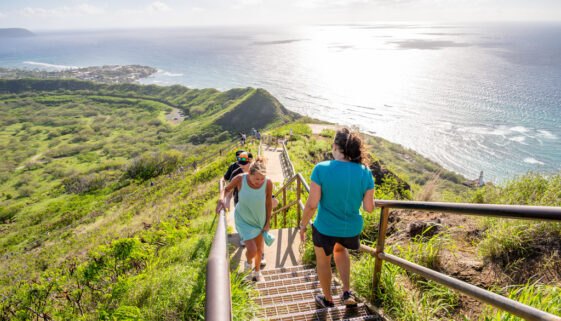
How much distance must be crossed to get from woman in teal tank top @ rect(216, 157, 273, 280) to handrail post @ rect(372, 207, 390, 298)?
4.78 ft

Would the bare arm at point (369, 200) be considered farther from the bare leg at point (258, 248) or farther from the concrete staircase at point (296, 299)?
the bare leg at point (258, 248)

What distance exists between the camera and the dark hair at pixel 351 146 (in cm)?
240

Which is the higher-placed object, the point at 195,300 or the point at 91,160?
the point at 195,300

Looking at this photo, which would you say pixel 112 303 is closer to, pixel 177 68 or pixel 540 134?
pixel 540 134

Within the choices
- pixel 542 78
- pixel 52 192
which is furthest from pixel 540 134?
pixel 52 192

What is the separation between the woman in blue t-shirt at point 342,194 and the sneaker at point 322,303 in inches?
7.4

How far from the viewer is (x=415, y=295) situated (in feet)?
8.75

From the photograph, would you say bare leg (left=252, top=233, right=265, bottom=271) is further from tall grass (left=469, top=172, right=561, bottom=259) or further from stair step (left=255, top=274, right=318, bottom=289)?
tall grass (left=469, top=172, right=561, bottom=259)

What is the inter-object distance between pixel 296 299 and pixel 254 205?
1.21m

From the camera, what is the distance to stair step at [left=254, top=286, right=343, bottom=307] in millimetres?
3104

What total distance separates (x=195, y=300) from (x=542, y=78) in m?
97.2

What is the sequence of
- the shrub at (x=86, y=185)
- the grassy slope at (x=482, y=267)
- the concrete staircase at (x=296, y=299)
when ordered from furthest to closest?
the shrub at (x=86, y=185), the concrete staircase at (x=296, y=299), the grassy slope at (x=482, y=267)

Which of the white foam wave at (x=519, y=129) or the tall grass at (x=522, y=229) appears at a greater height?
the tall grass at (x=522, y=229)

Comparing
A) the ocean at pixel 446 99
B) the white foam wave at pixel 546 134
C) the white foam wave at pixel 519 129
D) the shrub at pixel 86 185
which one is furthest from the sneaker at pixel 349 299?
the white foam wave at pixel 519 129
